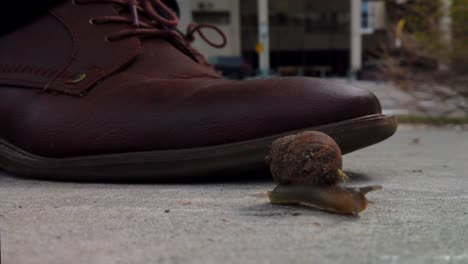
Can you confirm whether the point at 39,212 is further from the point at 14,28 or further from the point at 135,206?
the point at 14,28

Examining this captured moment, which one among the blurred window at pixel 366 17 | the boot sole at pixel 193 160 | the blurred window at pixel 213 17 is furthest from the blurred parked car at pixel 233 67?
the boot sole at pixel 193 160

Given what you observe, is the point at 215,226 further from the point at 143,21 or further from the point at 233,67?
the point at 233,67

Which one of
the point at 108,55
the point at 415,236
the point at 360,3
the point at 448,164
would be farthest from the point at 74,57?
the point at 360,3

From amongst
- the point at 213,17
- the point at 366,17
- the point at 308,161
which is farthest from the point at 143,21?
the point at 366,17

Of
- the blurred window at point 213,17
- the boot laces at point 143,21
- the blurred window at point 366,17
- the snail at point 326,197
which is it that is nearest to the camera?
the snail at point 326,197

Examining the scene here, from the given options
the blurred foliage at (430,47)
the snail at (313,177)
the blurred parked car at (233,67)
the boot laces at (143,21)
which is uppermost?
the boot laces at (143,21)

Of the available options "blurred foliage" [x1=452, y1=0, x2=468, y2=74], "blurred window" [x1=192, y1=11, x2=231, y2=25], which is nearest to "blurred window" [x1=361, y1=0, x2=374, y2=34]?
"blurred window" [x1=192, y1=11, x2=231, y2=25]

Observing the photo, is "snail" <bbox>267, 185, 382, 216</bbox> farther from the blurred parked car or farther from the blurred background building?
the blurred background building

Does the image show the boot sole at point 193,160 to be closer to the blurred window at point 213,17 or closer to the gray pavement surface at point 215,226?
the gray pavement surface at point 215,226
